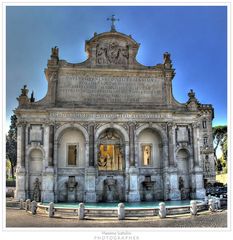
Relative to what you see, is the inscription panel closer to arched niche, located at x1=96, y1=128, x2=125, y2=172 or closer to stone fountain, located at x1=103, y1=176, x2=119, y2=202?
arched niche, located at x1=96, y1=128, x2=125, y2=172

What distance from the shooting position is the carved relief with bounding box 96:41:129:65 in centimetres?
3209

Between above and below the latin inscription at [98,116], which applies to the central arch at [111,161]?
below

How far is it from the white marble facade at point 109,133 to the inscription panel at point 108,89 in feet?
0.30

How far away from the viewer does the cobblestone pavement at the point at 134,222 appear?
1792 centimetres

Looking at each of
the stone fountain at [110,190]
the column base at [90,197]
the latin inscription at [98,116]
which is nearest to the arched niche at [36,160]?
the latin inscription at [98,116]

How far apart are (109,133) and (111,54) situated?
24.7 ft

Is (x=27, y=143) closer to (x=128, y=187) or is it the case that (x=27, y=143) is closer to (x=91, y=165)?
(x=91, y=165)

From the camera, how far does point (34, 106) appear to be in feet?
99.4

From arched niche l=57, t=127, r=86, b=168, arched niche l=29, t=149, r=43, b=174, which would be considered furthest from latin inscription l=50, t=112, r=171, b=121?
arched niche l=29, t=149, r=43, b=174

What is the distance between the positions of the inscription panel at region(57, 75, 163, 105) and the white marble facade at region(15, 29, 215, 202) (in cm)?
9

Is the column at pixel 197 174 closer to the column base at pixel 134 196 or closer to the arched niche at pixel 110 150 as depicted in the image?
the column base at pixel 134 196
